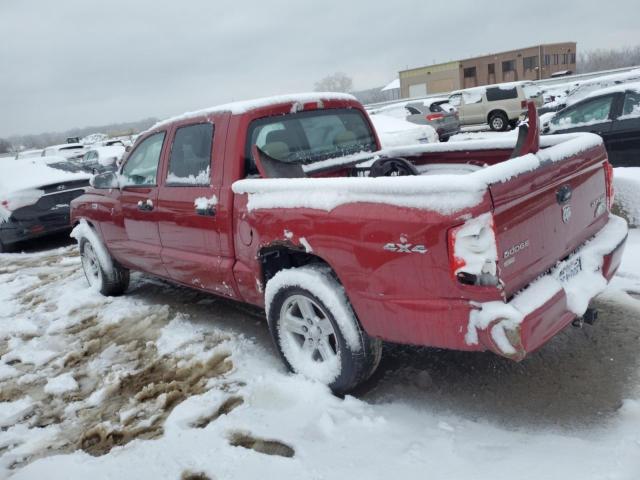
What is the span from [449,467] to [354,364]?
2.61ft

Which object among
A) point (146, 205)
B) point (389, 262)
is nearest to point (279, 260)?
point (389, 262)

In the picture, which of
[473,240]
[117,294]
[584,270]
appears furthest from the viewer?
[117,294]

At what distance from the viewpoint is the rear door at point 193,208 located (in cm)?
390

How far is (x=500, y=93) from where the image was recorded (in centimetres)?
2025

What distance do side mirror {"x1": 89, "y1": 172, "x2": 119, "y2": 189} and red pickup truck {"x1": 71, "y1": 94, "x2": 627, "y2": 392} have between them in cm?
36

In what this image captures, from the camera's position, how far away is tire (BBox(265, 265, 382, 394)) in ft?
10.2

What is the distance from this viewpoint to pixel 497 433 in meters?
2.83

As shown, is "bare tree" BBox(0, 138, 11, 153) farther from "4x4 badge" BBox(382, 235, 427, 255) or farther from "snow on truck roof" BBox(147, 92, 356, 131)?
"4x4 badge" BBox(382, 235, 427, 255)

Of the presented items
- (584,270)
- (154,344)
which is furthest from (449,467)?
(154,344)

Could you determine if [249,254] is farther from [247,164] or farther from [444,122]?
[444,122]

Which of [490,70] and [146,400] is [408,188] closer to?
[146,400]

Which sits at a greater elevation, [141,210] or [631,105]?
[141,210]

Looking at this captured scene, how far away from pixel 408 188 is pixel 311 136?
1779mm

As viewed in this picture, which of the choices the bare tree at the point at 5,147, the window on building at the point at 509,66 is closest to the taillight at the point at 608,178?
the window on building at the point at 509,66
